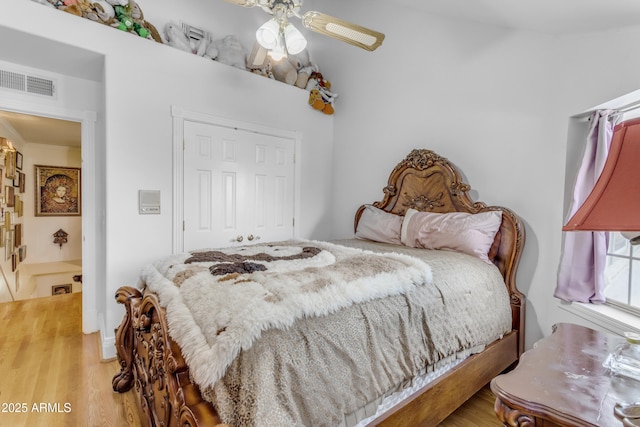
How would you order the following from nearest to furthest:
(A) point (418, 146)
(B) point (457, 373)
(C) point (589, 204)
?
(C) point (589, 204), (B) point (457, 373), (A) point (418, 146)

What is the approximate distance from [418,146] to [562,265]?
1.51 meters

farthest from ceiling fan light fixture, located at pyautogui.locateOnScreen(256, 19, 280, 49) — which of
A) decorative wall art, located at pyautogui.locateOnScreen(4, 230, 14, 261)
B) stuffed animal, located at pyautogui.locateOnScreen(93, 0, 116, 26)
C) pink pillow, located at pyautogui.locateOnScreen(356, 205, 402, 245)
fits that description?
decorative wall art, located at pyautogui.locateOnScreen(4, 230, 14, 261)

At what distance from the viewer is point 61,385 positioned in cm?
208

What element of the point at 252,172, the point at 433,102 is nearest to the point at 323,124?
the point at 252,172

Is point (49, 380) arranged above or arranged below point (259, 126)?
below

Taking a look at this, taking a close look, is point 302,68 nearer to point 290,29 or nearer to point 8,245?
point 290,29

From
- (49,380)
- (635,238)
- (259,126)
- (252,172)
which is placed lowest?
(49,380)

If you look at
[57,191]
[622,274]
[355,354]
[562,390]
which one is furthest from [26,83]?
[622,274]

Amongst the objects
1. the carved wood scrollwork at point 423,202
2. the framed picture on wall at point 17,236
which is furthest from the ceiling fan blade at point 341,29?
the framed picture on wall at point 17,236

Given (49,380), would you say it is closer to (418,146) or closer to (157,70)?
(157,70)

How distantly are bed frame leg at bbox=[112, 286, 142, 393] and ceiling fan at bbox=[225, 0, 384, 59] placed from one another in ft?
5.38

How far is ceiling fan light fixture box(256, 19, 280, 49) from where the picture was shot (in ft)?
6.13

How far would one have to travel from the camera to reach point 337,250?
211 cm

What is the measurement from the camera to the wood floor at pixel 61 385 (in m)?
1.78
